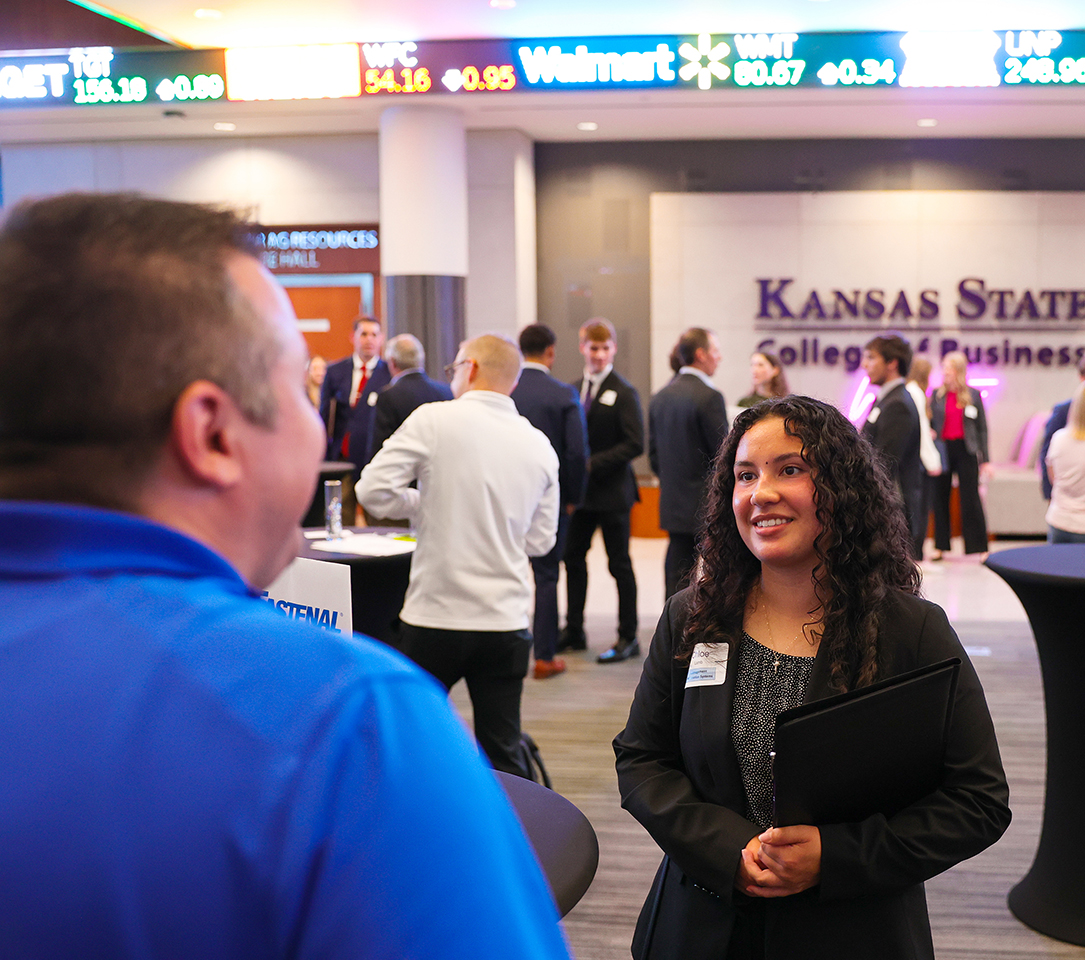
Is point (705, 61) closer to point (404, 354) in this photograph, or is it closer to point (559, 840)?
point (404, 354)

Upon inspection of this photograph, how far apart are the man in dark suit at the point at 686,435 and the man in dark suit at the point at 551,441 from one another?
550 millimetres

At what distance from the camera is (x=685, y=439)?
5.12 m

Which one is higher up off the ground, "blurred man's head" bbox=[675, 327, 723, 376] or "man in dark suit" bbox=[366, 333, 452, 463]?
"blurred man's head" bbox=[675, 327, 723, 376]

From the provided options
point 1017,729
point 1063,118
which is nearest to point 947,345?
point 1063,118

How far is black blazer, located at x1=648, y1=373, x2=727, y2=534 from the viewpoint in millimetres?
5078

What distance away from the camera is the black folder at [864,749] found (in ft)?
4.47

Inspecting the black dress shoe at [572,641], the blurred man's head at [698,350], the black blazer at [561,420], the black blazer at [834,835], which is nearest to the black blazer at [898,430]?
the blurred man's head at [698,350]

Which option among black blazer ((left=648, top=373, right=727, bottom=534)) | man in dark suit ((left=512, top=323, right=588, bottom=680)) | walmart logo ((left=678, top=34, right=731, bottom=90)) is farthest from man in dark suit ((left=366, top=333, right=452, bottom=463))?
walmart logo ((left=678, top=34, right=731, bottom=90))

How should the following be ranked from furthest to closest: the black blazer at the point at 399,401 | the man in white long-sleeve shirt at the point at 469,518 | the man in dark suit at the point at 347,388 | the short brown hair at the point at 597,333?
1. the man in dark suit at the point at 347,388
2. the short brown hair at the point at 597,333
3. the black blazer at the point at 399,401
4. the man in white long-sleeve shirt at the point at 469,518

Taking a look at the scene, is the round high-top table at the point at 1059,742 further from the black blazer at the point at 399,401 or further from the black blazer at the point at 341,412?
the black blazer at the point at 341,412

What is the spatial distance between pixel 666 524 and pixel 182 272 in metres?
4.77

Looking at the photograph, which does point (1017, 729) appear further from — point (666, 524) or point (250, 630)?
point (250, 630)

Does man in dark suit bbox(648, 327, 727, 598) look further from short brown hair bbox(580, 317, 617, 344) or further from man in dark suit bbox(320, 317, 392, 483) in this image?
man in dark suit bbox(320, 317, 392, 483)

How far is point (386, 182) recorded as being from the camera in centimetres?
799
